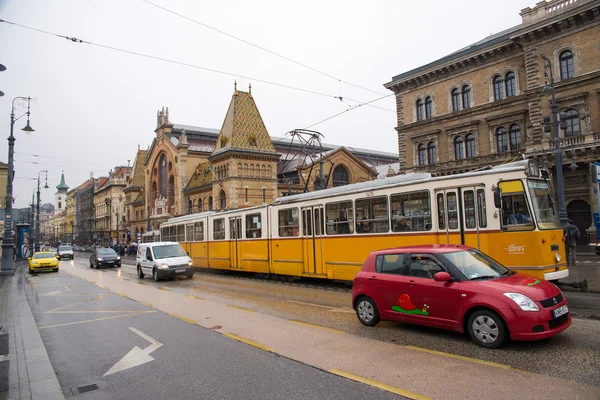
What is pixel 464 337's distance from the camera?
22.7ft

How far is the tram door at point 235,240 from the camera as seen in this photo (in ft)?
66.5

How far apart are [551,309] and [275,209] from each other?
12.3m

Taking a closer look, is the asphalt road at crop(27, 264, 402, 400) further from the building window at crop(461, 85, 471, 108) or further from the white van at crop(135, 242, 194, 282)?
the building window at crop(461, 85, 471, 108)

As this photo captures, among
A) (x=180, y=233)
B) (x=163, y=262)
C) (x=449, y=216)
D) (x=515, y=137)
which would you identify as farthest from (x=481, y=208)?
(x=515, y=137)

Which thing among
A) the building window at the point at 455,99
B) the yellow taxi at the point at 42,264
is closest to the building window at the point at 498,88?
the building window at the point at 455,99

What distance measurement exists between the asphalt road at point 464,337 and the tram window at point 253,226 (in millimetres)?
5941

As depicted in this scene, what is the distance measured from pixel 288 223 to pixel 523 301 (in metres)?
11.2

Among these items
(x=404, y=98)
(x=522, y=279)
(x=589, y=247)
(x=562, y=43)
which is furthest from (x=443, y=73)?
(x=522, y=279)

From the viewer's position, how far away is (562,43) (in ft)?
91.0

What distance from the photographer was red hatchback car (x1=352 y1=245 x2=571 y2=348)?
5941 mm

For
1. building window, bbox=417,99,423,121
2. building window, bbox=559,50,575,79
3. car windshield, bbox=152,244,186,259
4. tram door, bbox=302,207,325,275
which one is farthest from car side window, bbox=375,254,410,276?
building window, bbox=417,99,423,121

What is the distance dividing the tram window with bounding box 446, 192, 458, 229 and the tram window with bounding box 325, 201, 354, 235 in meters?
3.45

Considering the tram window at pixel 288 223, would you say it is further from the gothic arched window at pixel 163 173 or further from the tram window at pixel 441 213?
the gothic arched window at pixel 163 173

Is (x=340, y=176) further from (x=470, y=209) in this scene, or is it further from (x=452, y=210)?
(x=470, y=209)
